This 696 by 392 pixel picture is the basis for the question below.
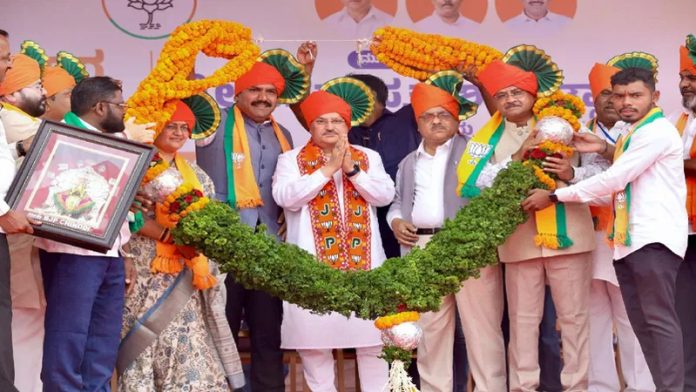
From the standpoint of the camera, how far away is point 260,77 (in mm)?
7316

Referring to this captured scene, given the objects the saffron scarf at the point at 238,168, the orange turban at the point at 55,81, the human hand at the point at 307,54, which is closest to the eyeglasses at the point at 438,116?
the human hand at the point at 307,54

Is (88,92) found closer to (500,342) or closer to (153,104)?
(153,104)

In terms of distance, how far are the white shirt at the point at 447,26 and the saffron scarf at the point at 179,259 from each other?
2.49 m

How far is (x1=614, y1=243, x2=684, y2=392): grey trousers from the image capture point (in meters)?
6.25

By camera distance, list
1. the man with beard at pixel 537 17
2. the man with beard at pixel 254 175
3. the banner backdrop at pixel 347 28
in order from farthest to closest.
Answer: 1. the man with beard at pixel 537 17
2. the banner backdrop at pixel 347 28
3. the man with beard at pixel 254 175

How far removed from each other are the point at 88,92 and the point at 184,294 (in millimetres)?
1186

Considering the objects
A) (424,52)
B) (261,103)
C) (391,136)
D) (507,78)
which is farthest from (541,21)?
(261,103)

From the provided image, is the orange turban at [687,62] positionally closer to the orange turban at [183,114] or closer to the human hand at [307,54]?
the human hand at [307,54]

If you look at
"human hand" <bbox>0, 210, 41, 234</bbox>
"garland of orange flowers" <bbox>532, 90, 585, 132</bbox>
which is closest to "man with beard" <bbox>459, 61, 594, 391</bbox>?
"garland of orange flowers" <bbox>532, 90, 585, 132</bbox>

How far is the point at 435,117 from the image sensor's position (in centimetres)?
720

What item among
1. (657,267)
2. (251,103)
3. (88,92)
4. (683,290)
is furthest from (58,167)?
(683,290)

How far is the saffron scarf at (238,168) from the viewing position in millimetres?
7168

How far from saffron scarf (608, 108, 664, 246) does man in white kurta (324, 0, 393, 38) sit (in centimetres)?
257

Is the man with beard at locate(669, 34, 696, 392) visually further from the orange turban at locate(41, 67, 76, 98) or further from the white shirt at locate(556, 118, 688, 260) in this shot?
the orange turban at locate(41, 67, 76, 98)
